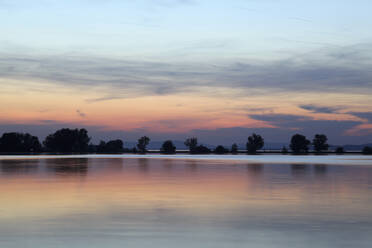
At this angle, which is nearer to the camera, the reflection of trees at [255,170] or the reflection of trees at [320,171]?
the reflection of trees at [320,171]

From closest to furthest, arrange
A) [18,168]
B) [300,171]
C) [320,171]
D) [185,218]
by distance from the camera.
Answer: [185,218]
[320,171]
[300,171]
[18,168]

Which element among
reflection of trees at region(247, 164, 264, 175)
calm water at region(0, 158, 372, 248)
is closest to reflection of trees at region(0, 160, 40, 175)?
reflection of trees at region(247, 164, 264, 175)

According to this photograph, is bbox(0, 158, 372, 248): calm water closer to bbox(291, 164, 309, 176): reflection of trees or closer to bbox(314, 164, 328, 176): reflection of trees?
bbox(314, 164, 328, 176): reflection of trees

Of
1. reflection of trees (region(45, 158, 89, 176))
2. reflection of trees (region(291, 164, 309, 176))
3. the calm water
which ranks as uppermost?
reflection of trees (region(45, 158, 89, 176))

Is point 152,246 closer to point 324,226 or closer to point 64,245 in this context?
point 64,245

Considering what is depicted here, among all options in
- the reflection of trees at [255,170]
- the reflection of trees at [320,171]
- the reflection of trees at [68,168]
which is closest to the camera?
the reflection of trees at [320,171]

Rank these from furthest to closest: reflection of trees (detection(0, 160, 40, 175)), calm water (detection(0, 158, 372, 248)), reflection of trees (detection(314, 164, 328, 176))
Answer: reflection of trees (detection(0, 160, 40, 175)), reflection of trees (detection(314, 164, 328, 176)), calm water (detection(0, 158, 372, 248))

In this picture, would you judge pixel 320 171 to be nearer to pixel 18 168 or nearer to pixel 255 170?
pixel 255 170

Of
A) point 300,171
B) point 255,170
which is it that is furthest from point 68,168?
point 300,171

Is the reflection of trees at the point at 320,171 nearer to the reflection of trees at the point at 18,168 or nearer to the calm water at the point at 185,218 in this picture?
the calm water at the point at 185,218

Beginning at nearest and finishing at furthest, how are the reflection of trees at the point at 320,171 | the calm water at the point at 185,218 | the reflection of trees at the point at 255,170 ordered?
the calm water at the point at 185,218
the reflection of trees at the point at 320,171
the reflection of trees at the point at 255,170

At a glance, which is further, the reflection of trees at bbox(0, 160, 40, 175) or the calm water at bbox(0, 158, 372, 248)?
the reflection of trees at bbox(0, 160, 40, 175)

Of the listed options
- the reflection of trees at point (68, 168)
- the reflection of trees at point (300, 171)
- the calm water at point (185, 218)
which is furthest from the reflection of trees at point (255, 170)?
the calm water at point (185, 218)

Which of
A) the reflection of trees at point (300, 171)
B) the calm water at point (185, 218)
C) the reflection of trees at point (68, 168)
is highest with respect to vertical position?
the reflection of trees at point (68, 168)
